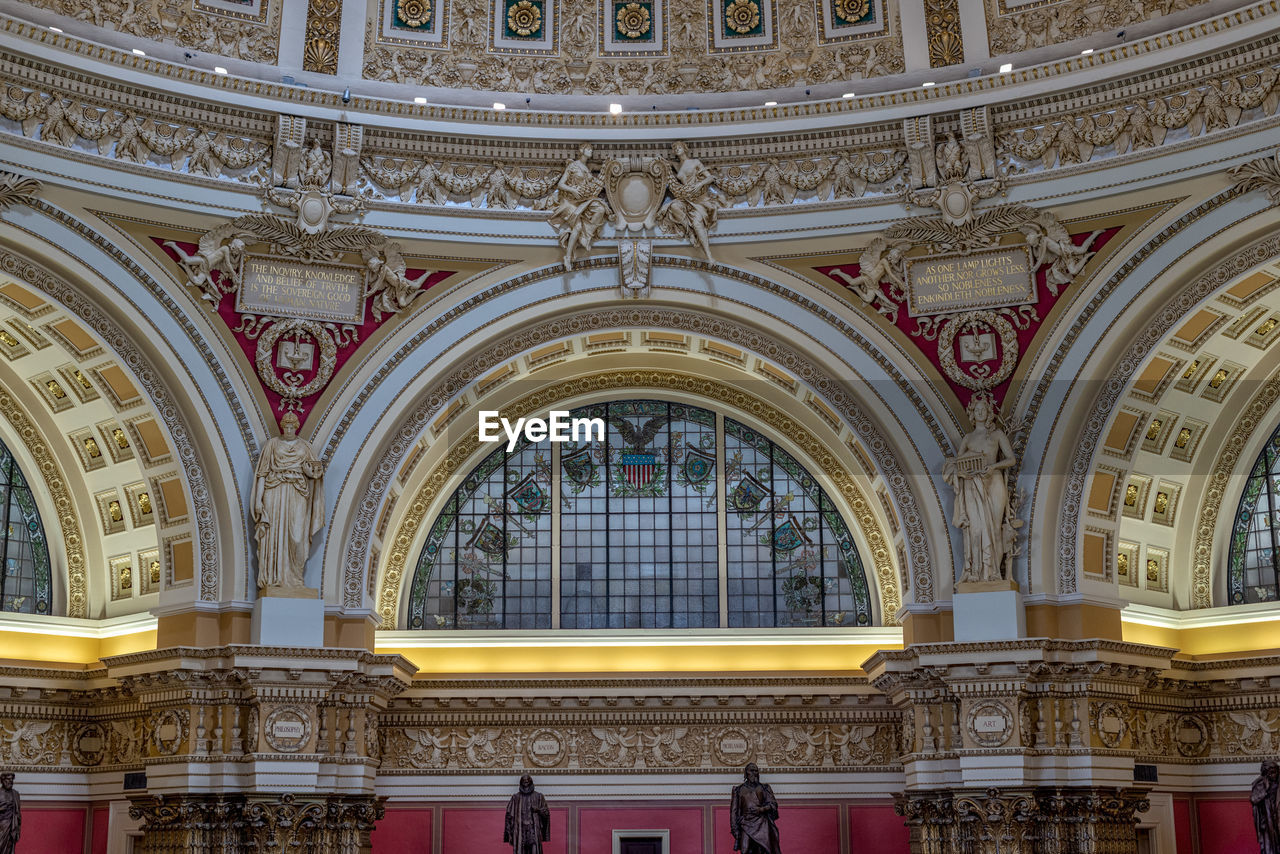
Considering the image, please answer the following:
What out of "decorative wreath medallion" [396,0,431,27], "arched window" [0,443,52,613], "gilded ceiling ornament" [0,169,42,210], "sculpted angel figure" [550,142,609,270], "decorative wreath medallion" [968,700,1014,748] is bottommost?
"decorative wreath medallion" [968,700,1014,748]

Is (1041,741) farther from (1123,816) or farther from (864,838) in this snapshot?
(864,838)

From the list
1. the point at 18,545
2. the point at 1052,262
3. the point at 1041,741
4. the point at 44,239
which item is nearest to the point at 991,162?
the point at 1052,262

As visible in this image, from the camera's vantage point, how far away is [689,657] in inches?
1125

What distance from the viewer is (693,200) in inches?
1062

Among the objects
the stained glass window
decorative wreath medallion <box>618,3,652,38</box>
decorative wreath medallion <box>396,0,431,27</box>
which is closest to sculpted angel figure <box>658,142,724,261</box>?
decorative wreath medallion <box>618,3,652,38</box>

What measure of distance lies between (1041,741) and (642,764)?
23.7ft

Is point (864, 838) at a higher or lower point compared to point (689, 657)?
lower

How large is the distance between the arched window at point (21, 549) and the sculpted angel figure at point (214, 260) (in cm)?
548

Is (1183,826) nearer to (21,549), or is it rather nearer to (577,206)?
(577,206)

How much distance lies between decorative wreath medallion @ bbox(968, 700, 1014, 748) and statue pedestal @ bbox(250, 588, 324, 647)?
34.2 feet

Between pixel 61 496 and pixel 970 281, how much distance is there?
54.1 feet

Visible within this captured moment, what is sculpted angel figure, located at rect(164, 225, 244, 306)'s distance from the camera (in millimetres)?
25391

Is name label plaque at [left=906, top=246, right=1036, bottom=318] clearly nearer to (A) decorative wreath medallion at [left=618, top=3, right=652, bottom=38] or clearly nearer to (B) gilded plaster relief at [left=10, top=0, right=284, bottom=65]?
(A) decorative wreath medallion at [left=618, top=3, right=652, bottom=38]

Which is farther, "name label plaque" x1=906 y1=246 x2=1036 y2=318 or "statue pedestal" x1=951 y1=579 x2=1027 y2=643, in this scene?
"name label plaque" x1=906 y1=246 x2=1036 y2=318
